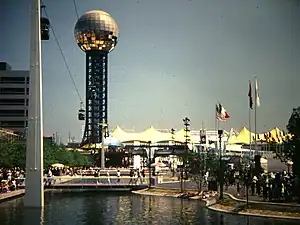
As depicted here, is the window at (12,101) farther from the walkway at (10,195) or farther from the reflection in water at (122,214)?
the reflection in water at (122,214)

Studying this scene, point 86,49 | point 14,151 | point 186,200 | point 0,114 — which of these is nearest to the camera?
point 186,200

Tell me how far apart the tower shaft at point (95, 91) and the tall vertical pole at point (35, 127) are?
87.6 metres

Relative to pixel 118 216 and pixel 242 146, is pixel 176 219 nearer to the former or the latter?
pixel 118 216

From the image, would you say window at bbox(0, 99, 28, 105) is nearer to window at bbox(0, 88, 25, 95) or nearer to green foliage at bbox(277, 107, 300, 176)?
window at bbox(0, 88, 25, 95)

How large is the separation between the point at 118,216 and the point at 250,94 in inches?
565

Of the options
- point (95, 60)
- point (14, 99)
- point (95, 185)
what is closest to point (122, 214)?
point (95, 185)

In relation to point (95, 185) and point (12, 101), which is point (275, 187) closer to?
point (95, 185)

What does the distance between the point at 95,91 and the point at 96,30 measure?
18.5 meters

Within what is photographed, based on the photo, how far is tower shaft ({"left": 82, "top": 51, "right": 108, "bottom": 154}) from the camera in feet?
370

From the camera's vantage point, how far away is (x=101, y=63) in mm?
114250

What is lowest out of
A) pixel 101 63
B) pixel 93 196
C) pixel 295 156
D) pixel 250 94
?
pixel 93 196

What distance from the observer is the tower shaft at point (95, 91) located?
113m

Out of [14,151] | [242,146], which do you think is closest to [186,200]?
[14,151]

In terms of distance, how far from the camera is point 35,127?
23.0 metres
